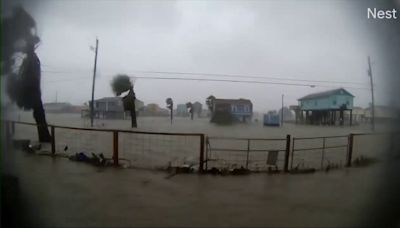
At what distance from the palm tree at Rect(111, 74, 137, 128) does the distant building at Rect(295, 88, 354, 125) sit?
812 mm

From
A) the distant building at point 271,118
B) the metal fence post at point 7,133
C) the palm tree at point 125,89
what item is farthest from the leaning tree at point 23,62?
the distant building at point 271,118

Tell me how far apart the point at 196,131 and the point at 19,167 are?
35.6 inches

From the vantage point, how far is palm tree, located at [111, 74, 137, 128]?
4.55 feet

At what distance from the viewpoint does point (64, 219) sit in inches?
59.6

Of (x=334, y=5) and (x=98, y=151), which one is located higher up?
(x=334, y=5)

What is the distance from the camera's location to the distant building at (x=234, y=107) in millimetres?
1421

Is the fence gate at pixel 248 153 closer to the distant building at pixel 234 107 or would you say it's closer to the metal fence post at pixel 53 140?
the distant building at pixel 234 107

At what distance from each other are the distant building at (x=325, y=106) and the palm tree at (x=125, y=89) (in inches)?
32.0

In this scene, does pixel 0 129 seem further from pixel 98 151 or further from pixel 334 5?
pixel 334 5

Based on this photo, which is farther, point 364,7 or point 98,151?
point 98,151

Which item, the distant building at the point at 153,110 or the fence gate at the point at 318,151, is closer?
the distant building at the point at 153,110

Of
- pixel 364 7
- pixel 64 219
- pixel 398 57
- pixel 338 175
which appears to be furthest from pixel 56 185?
pixel 398 57

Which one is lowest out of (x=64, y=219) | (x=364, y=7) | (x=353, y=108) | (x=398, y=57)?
(x=64, y=219)

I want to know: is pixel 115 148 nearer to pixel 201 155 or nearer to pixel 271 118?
pixel 201 155
